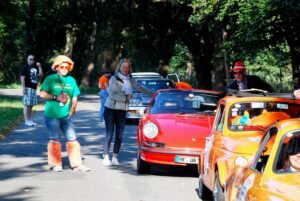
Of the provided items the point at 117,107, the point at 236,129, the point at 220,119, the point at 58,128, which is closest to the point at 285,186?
the point at 236,129

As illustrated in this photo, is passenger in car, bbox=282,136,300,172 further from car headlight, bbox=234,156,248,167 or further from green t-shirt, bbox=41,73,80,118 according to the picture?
green t-shirt, bbox=41,73,80,118

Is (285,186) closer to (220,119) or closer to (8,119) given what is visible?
(220,119)

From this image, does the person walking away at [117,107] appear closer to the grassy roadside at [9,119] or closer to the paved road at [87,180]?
the paved road at [87,180]

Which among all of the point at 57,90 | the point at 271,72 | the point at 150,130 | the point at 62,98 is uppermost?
the point at 271,72

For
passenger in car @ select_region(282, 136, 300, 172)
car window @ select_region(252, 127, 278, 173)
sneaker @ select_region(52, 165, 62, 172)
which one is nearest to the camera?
passenger in car @ select_region(282, 136, 300, 172)

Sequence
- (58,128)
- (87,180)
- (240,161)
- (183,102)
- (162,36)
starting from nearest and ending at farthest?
(240,161) < (87,180) < (58,128) < (183,102) < (162,36)

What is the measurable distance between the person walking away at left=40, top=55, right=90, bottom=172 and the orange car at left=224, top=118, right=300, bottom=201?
6123 millimetres

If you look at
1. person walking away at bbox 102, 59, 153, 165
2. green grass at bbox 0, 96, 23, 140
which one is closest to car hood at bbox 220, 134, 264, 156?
person walking away at bbox 102, 59, 153, 165

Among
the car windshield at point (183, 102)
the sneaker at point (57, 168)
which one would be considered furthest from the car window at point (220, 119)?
the sneaker at point (57, 168)

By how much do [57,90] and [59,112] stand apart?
15.2 inches

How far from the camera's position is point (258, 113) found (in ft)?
32.9

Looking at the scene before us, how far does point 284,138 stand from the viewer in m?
6.11

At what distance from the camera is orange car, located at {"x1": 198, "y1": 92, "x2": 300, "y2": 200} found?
8688 mm

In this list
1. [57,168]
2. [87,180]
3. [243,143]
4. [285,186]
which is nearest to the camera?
[285,186]
